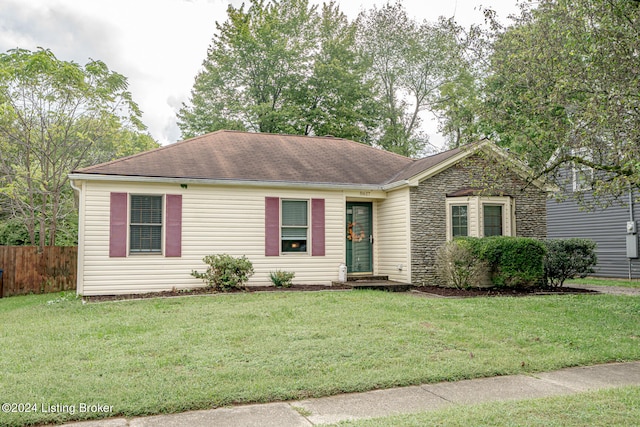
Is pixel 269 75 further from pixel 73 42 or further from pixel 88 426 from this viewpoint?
pixel 88 426

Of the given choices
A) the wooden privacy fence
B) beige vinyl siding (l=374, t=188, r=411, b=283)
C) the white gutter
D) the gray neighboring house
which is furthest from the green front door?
the wooden privacy fence

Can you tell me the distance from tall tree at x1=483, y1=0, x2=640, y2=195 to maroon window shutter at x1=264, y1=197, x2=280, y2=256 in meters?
5.64

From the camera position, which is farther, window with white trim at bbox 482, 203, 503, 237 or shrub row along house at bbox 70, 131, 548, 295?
window with white trim at bbox 482, 203, 503, 237

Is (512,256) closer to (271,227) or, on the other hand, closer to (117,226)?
(271,227)

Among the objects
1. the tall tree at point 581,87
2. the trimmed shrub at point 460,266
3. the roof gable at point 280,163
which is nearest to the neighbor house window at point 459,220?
the trimmed shrub at point 460,266

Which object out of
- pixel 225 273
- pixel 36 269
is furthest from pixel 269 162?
pixel 36 269

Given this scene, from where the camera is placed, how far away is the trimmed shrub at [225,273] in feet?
37.5

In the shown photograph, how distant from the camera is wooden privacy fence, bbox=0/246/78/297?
13.5 meters

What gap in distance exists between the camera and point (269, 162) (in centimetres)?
1371

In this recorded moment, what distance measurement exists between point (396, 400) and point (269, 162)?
10114 mm

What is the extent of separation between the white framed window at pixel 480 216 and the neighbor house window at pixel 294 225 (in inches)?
154

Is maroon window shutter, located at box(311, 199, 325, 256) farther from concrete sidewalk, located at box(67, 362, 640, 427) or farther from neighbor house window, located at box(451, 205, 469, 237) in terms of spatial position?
concrete sidewalk, located at box(67, 362, 640, 427)

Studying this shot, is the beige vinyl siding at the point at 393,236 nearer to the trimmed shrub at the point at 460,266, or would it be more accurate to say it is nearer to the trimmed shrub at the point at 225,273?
the trimmed shrub at the point at 460,266

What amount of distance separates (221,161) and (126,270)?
3.82m
